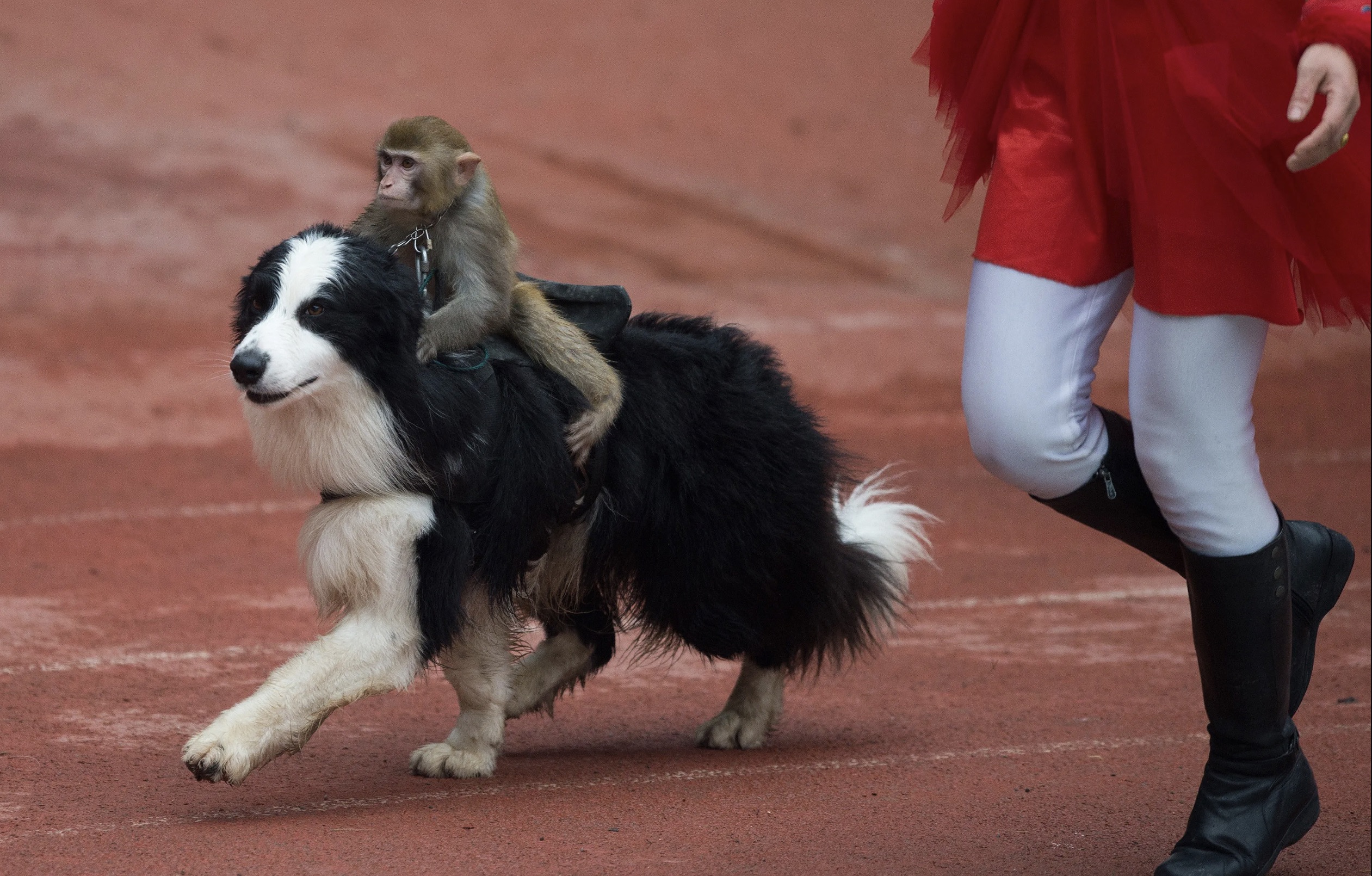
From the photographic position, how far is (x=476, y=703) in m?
4.25

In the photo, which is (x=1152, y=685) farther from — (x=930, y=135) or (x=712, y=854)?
(x=930, y=135)

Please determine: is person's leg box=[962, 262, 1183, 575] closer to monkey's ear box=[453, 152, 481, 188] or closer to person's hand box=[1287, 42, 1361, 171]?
person's hand box=[1287, 42, 1361, 171]

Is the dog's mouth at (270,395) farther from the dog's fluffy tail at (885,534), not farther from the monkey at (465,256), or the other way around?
the dog's fluffy tail at (885,534)

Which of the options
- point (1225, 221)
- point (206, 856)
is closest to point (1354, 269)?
point (1225, 221)

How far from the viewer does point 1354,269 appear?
9.27 feet

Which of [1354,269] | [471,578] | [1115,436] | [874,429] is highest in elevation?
[1354,269]

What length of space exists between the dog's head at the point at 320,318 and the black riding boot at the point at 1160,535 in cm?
156

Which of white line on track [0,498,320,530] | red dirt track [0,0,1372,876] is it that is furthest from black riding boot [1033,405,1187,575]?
white line on track [0,498,320,530]

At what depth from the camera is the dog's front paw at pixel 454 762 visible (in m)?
4.23

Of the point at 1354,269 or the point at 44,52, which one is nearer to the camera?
the point at 1354,269

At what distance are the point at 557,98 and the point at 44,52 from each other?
235 inches

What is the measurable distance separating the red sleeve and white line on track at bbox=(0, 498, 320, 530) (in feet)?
21.5

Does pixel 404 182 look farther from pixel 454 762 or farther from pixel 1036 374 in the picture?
pixel 1036 374

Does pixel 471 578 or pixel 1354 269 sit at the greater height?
pixel 1354 269
